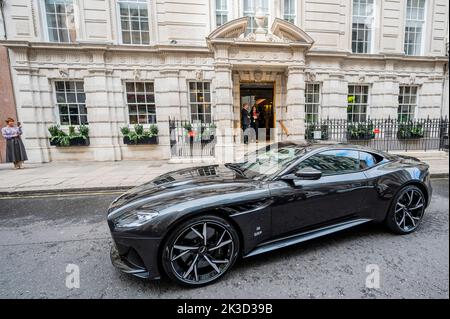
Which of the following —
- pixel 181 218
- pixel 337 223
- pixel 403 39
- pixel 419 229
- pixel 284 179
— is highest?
pixel 403 39

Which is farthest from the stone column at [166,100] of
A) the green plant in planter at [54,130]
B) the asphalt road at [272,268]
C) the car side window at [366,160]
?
the car side window at [366,160]

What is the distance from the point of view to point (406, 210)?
11.0 feet

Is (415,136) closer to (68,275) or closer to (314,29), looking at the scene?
(314,29)

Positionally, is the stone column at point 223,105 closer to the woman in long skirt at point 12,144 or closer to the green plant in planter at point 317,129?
the green plant in planter at point 317,129

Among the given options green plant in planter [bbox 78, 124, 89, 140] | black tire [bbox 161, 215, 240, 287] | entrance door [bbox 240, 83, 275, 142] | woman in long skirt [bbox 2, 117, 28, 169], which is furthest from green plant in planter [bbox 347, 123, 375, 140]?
woman in long skirt [bbox 2, 117, 28, 169]

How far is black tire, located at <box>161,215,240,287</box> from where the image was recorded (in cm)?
231

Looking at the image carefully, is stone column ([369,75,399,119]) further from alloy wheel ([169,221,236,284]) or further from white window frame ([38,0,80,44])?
white window frame ([38,0,80,44])

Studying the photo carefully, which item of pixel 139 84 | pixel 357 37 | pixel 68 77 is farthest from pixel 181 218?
pixel 357 37

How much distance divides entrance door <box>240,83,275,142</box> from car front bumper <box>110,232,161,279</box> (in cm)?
934

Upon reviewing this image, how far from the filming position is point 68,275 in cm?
258

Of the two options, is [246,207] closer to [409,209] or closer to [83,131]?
[409,209]

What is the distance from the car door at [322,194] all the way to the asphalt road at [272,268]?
435 millimetres

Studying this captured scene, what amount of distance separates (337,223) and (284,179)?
1.03m
